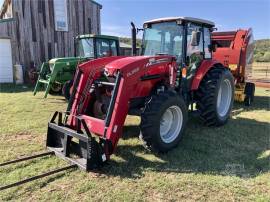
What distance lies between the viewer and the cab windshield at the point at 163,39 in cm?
566

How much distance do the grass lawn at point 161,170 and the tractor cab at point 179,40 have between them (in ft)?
4.62

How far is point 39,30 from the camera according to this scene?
14898mm

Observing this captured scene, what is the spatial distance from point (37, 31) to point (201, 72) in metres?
11.3

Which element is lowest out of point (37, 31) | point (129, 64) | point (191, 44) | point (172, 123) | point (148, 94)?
point (172, 123)

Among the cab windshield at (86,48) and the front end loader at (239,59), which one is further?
the cab windshield at (86,48)

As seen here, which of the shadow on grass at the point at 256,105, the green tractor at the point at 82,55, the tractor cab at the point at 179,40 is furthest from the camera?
the green tractor at the point at 82,55

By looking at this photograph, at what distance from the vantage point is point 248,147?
16.5 feet

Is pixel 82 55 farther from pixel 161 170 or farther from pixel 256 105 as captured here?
pixel 161 170

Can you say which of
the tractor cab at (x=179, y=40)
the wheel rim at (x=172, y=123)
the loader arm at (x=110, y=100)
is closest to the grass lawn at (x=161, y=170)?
the wheel rim at (x=172, y=123)

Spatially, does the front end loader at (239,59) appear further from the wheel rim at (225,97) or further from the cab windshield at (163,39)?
the cab windshield at (163,39)

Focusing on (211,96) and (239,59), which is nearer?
(211,96)

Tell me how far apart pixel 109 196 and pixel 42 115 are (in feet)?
15.0

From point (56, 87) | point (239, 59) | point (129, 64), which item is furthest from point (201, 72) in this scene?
point (56, 87)

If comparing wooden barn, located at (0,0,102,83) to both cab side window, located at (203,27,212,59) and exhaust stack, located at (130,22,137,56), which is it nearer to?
exhaust stack, located at (130,22,137,56)
